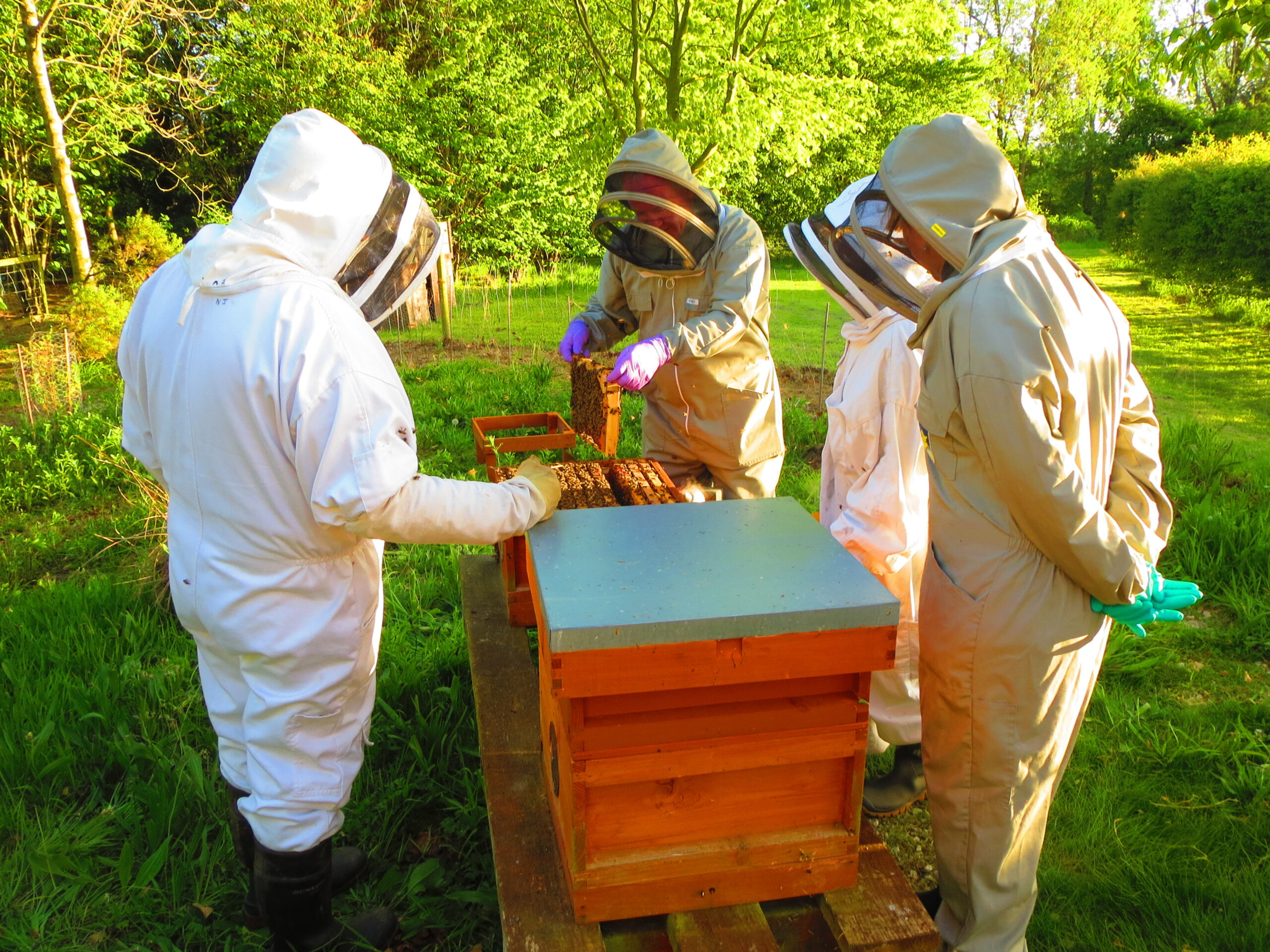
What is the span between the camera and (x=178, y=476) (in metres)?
1.95

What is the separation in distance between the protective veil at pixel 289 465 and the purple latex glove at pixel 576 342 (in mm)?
1807

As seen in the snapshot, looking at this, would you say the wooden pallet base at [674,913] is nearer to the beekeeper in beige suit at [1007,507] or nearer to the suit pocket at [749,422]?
the beekeeper in beige suit at [1007,507]

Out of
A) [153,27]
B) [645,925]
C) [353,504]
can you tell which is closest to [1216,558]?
[645,925]

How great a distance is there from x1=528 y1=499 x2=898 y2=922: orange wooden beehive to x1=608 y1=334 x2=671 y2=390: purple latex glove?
1.44 metres

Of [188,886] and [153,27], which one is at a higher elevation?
[153,27]

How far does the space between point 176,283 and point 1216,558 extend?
473cm

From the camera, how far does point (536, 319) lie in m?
12.0

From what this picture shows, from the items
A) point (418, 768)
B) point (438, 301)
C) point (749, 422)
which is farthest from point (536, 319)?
point (418, 768)

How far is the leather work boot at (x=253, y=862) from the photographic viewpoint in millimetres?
2260

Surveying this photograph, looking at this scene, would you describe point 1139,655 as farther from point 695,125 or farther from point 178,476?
point 695,125

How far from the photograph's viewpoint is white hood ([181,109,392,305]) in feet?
5.99

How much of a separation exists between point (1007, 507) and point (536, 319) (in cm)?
1052

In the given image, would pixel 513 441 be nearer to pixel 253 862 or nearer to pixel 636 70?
pixel 253 862

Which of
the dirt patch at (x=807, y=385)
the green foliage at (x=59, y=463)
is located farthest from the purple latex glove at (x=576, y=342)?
the dirt patch at (x=807, y=385)
